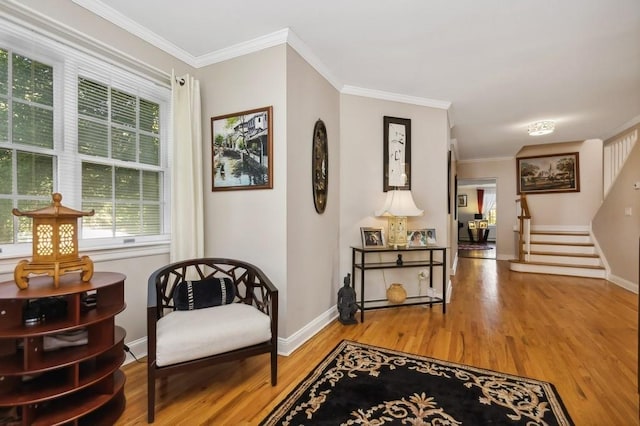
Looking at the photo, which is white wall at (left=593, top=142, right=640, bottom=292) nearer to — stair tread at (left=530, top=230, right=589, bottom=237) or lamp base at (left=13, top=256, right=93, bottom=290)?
stair tread at (left=530, top=230, right=589, bottom=237)

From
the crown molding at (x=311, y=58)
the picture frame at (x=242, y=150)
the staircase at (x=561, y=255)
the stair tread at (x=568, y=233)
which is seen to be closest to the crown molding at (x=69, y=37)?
the picture frame at (x=242, y=150)

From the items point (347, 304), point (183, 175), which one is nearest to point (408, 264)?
point (347, 304)

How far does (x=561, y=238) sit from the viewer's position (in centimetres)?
609

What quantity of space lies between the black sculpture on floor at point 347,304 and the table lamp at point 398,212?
2.16 ft

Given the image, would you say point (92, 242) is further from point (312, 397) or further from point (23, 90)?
point (312, 397)

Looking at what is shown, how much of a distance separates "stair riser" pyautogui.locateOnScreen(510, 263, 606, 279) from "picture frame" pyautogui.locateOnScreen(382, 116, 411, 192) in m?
3.75

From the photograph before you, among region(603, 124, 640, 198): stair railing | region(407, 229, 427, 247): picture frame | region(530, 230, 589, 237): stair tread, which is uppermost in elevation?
region(603, 124, 640, 198): stair railing

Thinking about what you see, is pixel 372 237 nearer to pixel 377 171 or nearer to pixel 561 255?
pixel 377 171

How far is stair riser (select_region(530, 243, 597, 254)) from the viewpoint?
571cm

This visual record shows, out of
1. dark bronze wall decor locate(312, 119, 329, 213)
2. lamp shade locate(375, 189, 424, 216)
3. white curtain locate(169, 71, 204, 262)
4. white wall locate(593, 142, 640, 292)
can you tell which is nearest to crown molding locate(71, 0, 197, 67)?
white curtain locate(169, 71, 204, 262)

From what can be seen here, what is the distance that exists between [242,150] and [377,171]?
1.61m

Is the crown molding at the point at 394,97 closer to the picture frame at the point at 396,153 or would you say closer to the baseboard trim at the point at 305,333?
the picture frame at the point at 396,153

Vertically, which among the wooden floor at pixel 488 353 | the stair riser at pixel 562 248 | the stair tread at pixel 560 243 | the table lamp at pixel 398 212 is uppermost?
the table lamp at pixel 398 212

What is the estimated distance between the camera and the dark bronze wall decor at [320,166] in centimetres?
280
